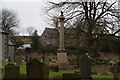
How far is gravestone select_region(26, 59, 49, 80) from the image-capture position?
6586 mm

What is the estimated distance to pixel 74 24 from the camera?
2117cm

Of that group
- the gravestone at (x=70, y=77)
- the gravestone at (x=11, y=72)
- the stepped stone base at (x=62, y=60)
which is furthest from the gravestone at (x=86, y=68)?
the stepped stone base at (x=62, y=60)

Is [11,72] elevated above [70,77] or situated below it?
above

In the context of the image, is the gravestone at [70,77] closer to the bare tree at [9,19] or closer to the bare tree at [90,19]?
the bare tree at [90,19]

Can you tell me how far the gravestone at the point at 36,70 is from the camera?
21.6 ft

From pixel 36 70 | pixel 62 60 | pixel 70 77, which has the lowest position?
pixel 62 60

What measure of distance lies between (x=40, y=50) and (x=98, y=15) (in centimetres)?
2515

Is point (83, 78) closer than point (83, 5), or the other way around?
point (83, 78)

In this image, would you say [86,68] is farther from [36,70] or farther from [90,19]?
[90,19]

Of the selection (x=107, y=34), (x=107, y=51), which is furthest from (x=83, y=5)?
(x=107, y=51)

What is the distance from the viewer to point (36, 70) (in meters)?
6.59

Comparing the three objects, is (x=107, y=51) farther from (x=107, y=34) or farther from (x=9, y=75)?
(x=9, y=75)

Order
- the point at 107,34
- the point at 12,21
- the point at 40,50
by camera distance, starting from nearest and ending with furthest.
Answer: the point at 107,34, the point at 40,50, the point at 12,21

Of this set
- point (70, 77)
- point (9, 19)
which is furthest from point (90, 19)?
point (9, 19)
